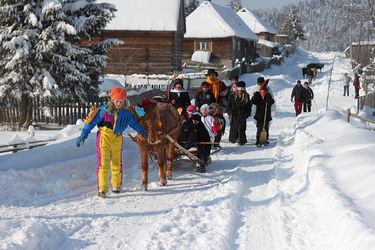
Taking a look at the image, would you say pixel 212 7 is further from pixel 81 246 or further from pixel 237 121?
pixel 81 246

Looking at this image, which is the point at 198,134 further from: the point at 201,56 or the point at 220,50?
the point at 220,50

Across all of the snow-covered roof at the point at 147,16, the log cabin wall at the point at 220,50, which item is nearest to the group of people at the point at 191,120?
the snow-covered roof at the point at 147,16

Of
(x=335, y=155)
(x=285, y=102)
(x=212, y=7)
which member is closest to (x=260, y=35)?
(x=212, y=7)

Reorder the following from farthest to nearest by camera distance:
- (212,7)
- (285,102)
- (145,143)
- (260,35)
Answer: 1. (260,35)
2. (212,7)
3. (285,102)
4. (145,143)

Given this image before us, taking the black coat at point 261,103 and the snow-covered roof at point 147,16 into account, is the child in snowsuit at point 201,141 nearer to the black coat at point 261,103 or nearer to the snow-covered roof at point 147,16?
the black coat at point 261,103

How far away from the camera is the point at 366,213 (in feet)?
17.7

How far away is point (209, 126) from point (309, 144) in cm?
234

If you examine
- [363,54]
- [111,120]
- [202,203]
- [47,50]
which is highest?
[363,54]

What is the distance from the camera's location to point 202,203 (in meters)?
7.25

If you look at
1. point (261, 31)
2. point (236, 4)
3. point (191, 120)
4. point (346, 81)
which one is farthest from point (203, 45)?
point (236, 4)

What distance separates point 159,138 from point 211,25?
46606 mm

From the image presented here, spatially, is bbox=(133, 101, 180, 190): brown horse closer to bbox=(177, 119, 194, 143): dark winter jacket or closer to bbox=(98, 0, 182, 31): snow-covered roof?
bbox=(177, 119, 194, 143): dark winter jacket

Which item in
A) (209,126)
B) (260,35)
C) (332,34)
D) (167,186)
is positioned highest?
(260,35)

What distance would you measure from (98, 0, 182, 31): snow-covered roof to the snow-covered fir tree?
58.6ft
